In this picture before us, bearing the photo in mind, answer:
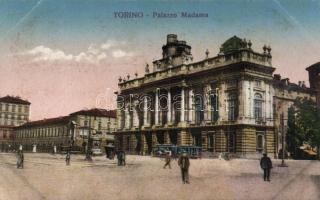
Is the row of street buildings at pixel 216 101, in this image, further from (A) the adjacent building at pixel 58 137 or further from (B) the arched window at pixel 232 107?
(A) the adjacent building at pixel 58 137

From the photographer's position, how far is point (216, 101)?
642 inches

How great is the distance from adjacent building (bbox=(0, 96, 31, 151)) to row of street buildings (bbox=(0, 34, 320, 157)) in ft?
0.26

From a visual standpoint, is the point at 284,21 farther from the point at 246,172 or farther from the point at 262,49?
the point at 246,172

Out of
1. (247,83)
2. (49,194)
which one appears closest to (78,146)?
(247,83)

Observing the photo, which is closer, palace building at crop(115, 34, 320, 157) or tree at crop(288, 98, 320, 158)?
tree at crop(288, 98, 320, 158)

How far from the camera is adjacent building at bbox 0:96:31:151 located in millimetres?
12502

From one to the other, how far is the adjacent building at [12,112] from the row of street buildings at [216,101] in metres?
0.08

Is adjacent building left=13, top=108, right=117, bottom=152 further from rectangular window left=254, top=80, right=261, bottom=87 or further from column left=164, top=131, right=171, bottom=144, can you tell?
rectangular window left=254, top=80, right=261, bottom=87

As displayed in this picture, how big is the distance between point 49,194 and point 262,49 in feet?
22.5

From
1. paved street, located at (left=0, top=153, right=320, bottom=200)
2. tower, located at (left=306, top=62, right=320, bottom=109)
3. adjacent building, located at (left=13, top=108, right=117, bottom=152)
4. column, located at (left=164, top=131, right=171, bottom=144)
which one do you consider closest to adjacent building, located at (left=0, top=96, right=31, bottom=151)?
paved street, located at (left=0, top=153, right=320, bottom=200)

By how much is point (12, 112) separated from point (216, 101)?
998 cm

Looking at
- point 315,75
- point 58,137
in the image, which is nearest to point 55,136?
point 58,137

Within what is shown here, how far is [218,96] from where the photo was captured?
15.9 meters

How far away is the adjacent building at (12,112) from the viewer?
1250 cm
